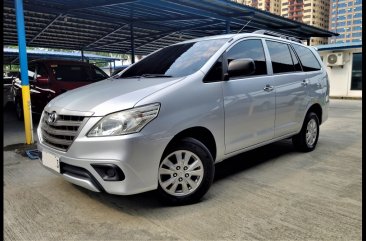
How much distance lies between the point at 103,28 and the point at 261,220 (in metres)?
11.0

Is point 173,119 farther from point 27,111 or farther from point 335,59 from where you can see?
point 335,59

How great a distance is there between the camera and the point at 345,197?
10.7 feet

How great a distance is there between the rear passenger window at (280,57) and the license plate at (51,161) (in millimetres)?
2819

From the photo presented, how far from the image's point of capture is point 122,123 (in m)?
2.67

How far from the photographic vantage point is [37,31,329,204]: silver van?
268 centimetres

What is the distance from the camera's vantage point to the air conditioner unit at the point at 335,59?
1653cm

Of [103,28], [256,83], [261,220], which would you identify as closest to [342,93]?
[103,28]

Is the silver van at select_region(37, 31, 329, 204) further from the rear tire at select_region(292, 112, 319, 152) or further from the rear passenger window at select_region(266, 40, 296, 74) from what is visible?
the rear tire at select_region(292, 112, 319, 152)

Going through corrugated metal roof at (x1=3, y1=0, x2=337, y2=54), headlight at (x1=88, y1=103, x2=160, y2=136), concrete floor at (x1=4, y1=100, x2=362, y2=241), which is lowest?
→ concrete floor at (x1=4, y1=100, x2=362, y2=241)

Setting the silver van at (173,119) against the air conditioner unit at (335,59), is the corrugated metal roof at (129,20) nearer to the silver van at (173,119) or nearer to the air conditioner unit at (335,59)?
the air conditioner unit at (335,59)

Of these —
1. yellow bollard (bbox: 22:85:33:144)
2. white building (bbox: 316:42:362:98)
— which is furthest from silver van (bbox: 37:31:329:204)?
white building (bbox: 316:42:362:98)

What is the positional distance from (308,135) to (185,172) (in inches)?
108

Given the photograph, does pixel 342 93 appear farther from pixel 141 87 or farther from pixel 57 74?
pixel 141 87

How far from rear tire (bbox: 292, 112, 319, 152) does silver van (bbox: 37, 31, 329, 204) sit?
62cm
